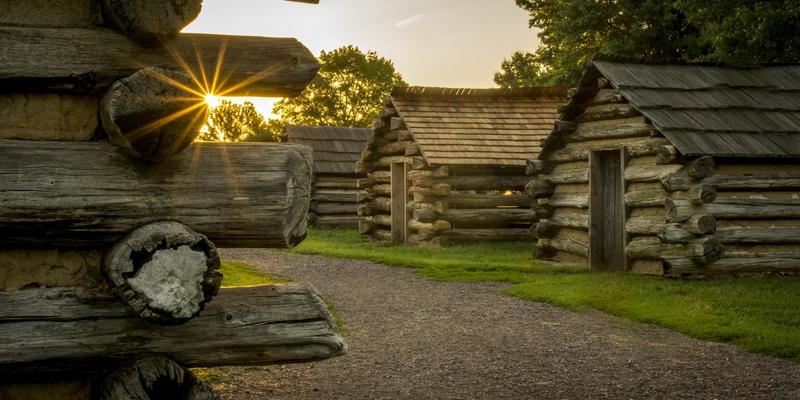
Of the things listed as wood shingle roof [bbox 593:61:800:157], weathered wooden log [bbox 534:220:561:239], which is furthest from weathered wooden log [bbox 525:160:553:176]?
wood shingle roof [bbox 593:61:800:157]

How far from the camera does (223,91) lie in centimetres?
422

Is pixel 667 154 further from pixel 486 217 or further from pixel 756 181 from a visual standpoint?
pixel 486 217

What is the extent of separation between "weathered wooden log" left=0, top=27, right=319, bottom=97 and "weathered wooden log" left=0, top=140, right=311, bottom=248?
290mm

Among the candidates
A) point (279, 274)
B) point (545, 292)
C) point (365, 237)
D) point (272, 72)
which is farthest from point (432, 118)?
point (272, 72)

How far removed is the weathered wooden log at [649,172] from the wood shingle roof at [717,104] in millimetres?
502

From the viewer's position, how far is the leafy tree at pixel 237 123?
5784 cm

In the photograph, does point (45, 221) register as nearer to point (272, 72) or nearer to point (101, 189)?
point (101, 189)

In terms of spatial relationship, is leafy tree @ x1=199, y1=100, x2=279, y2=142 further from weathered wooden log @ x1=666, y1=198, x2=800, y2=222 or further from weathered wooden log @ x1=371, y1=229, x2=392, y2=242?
weathered wooden log @ x1=666, y1=198, x2=800, y2=222

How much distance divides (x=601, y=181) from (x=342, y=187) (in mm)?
15071

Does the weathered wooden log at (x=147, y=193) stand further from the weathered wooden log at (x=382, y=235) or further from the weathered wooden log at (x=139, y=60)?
the weathered wooden log at (x=382, y=235)

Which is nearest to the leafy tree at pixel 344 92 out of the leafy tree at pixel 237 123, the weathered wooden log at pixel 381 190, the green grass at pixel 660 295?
the leafy tree at pixel 237 123

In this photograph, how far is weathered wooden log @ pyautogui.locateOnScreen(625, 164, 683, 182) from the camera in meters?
13.0

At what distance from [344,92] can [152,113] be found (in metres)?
59.4

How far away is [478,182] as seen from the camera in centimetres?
2078
